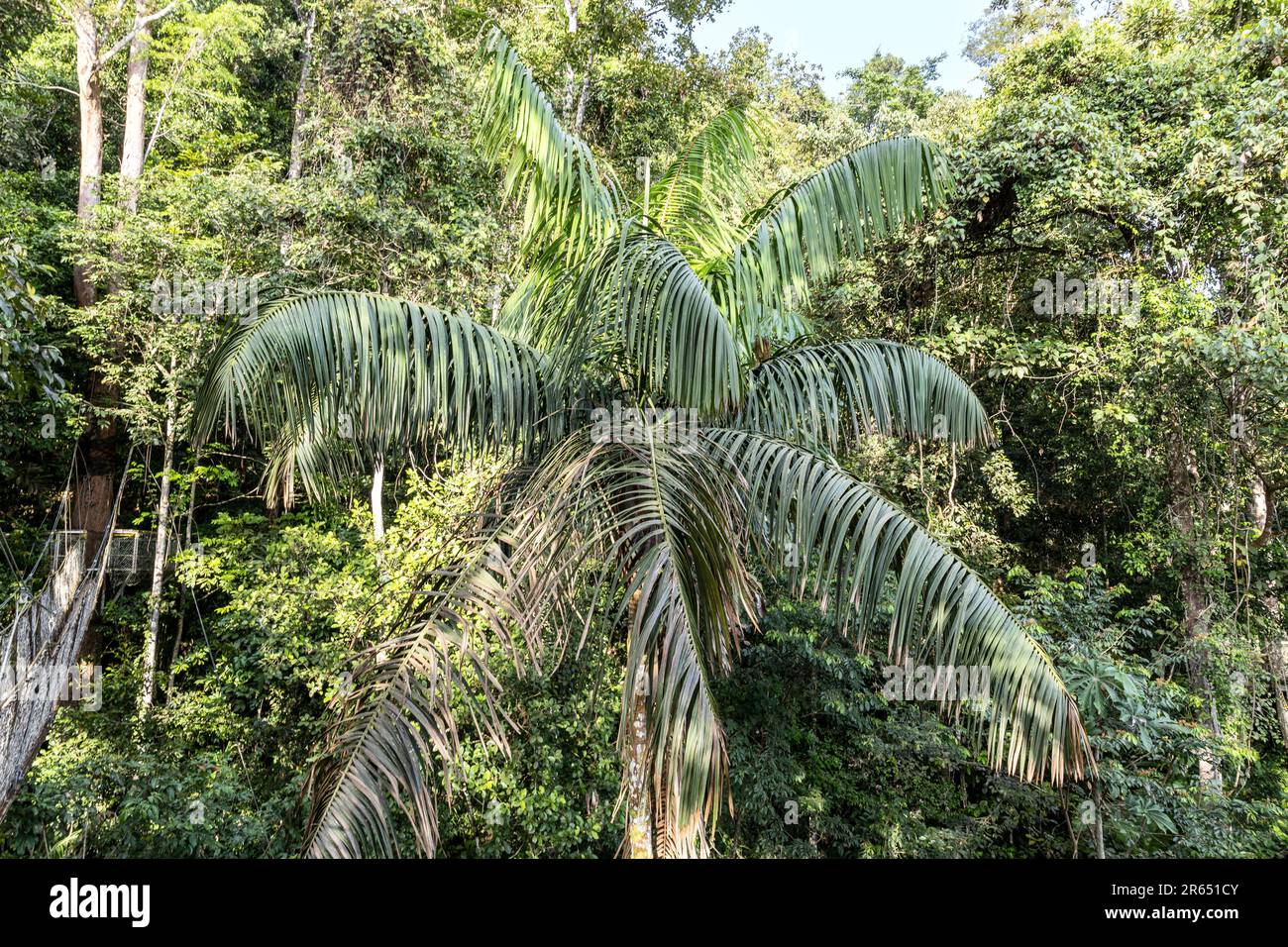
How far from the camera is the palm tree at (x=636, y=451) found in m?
2.01

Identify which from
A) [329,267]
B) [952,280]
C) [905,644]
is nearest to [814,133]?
[952,280]

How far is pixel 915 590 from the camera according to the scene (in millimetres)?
2273

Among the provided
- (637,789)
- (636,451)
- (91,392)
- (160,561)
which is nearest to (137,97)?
(91,392)

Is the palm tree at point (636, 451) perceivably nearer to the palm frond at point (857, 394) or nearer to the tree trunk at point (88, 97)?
the palm frond at point (857, 394)

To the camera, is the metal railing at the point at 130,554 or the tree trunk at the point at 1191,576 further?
the metal railing at the point at 130,554

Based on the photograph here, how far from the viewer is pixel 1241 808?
14.3 feet

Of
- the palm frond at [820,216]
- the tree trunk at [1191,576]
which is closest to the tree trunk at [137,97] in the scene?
the palm frond at [820,216]

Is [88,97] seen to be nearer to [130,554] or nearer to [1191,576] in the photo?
[130,554]

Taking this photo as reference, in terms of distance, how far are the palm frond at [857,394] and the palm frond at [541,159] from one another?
975 millimetres

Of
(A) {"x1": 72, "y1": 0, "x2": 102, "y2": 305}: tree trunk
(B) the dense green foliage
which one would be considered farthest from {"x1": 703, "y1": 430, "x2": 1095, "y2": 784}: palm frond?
(A) {"x1": 72, "y1": 0, "x2": 102, "y2": 305}: tree trunk

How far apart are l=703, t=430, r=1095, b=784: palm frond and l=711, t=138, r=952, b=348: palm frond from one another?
33.5 inches

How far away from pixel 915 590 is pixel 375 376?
1945 mm

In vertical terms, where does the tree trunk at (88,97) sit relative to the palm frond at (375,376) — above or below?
above

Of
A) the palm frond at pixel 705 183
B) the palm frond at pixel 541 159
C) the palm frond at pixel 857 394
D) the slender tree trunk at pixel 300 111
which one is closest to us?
the palm frond at pixel 541 159
